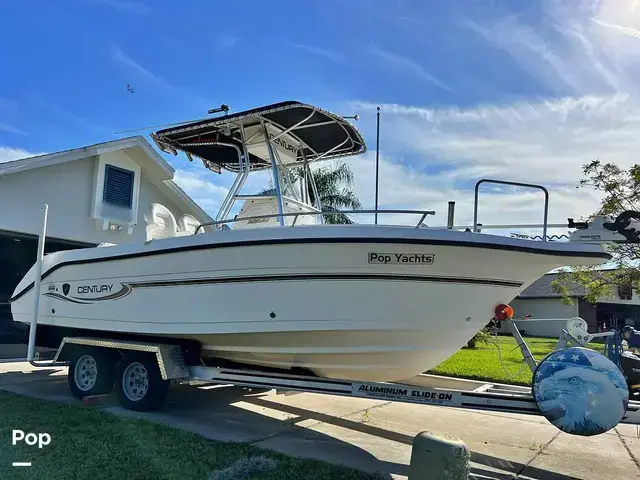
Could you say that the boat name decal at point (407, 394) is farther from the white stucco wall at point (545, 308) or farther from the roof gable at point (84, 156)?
the white stucco wall at point (545, 308)

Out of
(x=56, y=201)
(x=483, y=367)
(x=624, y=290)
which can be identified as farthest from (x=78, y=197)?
(x=624, y=290)

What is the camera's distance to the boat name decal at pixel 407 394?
4.47 metres

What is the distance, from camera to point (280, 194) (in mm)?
6141

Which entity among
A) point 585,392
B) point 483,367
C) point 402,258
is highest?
point 402,258

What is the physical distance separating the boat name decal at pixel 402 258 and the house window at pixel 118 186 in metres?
8.89

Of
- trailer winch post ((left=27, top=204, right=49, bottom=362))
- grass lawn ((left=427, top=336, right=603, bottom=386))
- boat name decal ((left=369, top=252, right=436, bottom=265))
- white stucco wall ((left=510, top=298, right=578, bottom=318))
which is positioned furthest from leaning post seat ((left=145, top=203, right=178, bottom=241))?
white stucco wall ((left=510, top=298, right=578, bottom=318))

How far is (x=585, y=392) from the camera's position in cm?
386

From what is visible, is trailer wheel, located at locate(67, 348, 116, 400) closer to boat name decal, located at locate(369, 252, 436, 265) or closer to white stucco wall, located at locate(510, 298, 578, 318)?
boat name decal, located at locate(369, 252, 436, 265)

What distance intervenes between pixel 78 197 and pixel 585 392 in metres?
10.5

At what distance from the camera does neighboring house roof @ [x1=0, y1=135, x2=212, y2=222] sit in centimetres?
995

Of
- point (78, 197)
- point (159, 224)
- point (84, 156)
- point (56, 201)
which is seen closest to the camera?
point (159, 224)

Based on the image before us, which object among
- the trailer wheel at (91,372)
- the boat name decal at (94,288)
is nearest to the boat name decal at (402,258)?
the boat name decal at (94,288)

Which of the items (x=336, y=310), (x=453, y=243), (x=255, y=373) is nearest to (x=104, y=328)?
(x=255, y=373)

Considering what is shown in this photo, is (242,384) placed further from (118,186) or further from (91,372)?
A: (118,186)
